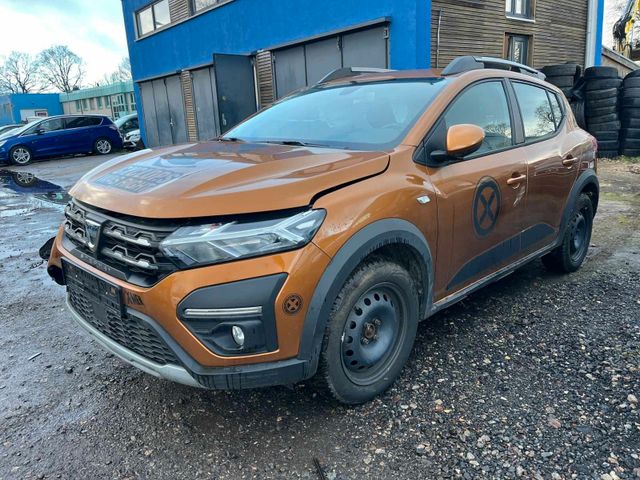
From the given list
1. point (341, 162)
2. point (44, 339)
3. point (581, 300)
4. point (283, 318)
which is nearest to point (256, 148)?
point (341, 162)

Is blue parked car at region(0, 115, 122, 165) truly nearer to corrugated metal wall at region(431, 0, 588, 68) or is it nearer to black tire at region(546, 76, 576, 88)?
corrugated metal wall at region(431, 0, 588, 68)

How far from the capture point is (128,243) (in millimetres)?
2178

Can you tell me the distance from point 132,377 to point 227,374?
3.82 ft

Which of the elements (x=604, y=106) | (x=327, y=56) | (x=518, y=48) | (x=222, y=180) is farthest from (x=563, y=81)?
(x=222, y=180)

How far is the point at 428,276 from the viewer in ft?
8.89

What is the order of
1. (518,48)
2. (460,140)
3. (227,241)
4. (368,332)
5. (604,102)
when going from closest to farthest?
(227,241) < (368,332) < (460,140) < (604,102) < (518,48)

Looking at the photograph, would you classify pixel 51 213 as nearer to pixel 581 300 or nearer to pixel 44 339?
pixel 44 339

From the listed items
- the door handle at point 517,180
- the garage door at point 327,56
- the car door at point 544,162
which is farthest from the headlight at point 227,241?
the garage door at point 327,56

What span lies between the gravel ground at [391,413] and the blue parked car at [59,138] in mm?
15989

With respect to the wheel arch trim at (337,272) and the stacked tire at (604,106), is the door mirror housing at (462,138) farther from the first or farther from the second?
the stacked tire at (604,106)

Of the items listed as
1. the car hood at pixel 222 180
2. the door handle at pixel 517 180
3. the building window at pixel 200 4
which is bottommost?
the door handle at pixel 517 180

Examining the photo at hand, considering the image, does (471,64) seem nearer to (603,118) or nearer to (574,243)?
(574,243)

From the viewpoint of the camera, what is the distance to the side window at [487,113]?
302 centimetres

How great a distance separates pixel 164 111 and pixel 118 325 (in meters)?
17.5
